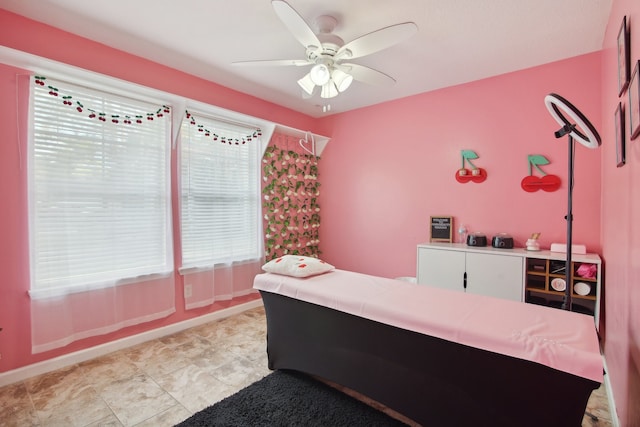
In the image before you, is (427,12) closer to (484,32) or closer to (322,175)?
(484,32)

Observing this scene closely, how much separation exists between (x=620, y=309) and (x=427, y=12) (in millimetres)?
2091

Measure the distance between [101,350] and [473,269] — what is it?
10.5 feet

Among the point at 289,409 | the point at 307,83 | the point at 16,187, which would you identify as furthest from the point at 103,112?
the point at 289,409

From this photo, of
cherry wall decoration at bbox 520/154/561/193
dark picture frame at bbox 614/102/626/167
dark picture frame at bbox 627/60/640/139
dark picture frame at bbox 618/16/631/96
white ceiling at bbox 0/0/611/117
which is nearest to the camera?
dark picture frame at bbox 627/60/640/139

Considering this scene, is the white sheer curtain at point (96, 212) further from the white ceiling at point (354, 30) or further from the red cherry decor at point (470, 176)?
the red cherry decor at point (470, 176)

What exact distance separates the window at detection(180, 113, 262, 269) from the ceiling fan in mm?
1264

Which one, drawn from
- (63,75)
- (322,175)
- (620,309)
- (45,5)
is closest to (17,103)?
(63,75)

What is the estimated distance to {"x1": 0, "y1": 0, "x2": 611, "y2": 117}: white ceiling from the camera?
1.91m

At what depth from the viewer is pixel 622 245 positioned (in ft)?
5.20

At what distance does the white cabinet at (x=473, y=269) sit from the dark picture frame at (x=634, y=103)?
1397mm

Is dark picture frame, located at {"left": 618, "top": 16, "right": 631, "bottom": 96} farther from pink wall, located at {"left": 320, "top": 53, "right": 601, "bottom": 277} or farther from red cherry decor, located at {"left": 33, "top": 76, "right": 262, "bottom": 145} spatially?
red cherry decor, located at {"left": 33, "top": 76, "right": 262, "bottom": 145}

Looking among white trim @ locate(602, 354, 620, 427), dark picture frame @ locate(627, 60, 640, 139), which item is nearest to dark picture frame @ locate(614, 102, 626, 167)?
dark picture frame @ locate(627, 60, 640, 139)

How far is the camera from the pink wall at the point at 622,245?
4.25 feet

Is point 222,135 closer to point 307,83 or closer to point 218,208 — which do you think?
point 218,208
